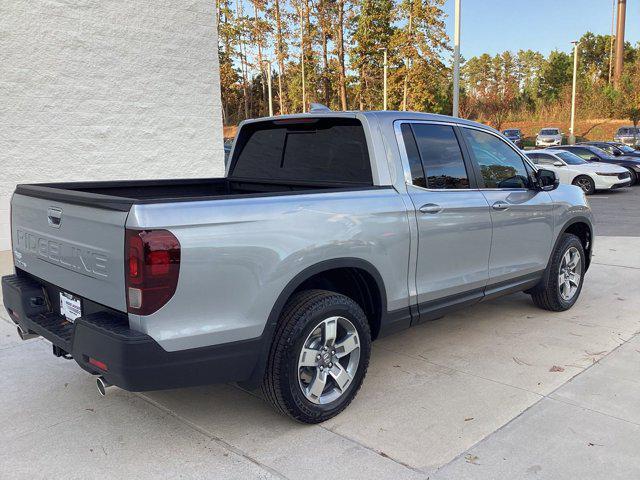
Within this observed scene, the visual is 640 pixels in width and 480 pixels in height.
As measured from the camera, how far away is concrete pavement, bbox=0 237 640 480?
289 centimetres

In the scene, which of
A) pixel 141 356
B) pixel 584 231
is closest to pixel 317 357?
pixel 141 356

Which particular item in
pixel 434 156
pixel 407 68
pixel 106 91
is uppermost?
pixel 407 68

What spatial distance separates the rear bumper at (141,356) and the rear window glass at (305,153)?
150cm

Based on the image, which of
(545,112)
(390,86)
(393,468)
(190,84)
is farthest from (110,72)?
(545,112)

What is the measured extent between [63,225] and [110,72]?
22.2ft

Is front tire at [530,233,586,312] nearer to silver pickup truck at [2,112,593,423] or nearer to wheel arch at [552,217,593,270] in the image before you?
wheel arch at [552,217,593,270]

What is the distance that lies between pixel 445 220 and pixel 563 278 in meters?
2.17

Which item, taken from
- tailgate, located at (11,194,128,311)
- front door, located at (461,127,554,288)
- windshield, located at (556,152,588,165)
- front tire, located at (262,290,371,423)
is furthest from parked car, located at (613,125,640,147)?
tailgate, located at (11,194,128,311)

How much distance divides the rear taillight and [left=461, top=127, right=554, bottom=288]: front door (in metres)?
2.67

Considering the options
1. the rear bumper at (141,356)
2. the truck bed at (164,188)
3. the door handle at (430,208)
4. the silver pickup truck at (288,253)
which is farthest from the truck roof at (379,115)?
the rear bumper at (141,356)

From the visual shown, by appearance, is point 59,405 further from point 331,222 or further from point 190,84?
point 190,84

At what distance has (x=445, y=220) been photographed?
3.94 m

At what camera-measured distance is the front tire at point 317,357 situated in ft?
10.1

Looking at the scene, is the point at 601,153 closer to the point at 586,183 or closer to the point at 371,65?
the point at 586,183
